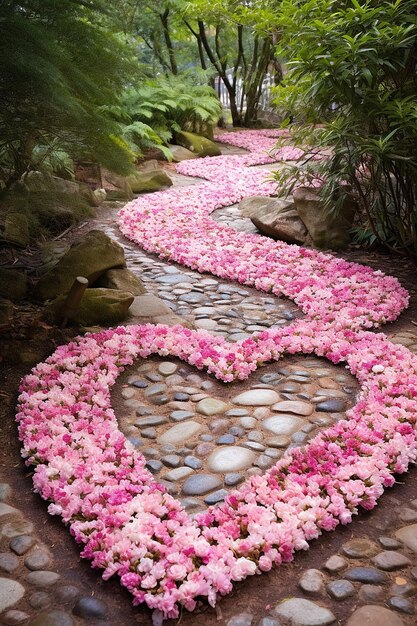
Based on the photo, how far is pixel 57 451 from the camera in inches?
110

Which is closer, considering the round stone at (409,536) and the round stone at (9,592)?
the round stone at (9,592)

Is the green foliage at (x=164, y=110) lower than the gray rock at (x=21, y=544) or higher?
higher

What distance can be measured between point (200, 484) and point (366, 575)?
0.86 meters

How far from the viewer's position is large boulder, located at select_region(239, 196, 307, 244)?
6.88 m

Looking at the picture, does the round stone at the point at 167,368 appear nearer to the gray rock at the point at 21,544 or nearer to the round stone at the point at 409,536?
the gray rock at the point at 21,544

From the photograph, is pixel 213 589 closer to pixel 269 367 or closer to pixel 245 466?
pixel 245 466

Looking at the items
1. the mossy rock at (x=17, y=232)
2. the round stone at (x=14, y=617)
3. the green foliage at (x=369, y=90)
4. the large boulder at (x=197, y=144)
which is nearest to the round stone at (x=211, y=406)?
the round stone at (x=14, y=617)

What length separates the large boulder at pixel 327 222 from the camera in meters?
6.50

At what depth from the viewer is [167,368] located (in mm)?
3850

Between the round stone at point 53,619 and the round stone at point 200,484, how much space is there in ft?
2.62

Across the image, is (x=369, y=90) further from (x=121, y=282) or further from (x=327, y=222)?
(x=121, y=282)

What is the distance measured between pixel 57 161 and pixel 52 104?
7.49 feet

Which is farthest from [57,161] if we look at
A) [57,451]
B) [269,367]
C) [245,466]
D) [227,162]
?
[227,162]

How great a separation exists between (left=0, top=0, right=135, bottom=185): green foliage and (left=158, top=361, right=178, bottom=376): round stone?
146cm
